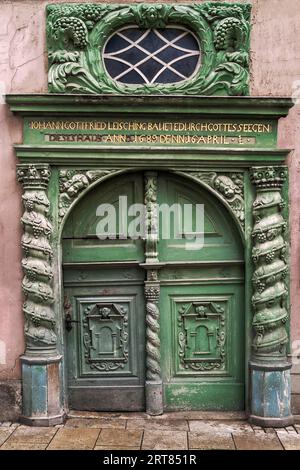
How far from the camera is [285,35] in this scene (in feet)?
16.1

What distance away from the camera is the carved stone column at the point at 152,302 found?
5035 mm

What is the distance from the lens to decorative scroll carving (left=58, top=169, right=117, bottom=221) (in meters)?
4.92

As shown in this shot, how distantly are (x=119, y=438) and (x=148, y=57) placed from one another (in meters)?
3.67

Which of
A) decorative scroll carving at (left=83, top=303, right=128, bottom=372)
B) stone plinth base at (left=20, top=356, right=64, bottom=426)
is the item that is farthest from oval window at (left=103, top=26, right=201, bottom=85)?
stone plinth base at (left=20, top=356, right=64, bottom=426)

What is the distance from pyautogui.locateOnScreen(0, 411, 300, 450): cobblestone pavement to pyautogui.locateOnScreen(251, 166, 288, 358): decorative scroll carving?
0.76 meters

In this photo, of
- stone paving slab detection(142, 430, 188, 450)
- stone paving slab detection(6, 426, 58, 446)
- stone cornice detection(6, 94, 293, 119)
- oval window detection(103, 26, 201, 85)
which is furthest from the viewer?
oval window detection(103, 26, 201, 85)

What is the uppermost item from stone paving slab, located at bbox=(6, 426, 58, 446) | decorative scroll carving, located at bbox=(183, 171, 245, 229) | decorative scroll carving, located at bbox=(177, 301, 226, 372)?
decorative scroll carving, located at bbox=(183, 171, 245, 229)

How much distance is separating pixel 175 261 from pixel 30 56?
2485 millimetres

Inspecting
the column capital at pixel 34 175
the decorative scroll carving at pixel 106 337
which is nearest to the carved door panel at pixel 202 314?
the decorative scroll carving at pixel 106 337

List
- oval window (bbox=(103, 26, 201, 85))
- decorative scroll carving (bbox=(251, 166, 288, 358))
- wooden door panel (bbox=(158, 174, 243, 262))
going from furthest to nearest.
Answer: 1. wooden door panel (bbox=(158, 174, 243, 262))
2. oval window (bbox=(103, 26, 201, 85))
3. decorative scroll carving (bbox=(251, 166, 288, 358))

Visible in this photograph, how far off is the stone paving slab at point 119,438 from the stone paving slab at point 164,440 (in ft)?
0.24

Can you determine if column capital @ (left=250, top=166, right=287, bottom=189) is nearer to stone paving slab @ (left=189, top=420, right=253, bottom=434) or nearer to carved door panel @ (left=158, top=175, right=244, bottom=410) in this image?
carved door panel @ (left=158, top=175, right=244, bottom=410)

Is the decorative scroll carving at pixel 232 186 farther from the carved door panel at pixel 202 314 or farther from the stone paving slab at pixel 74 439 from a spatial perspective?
the stone paving slab at pixel 74 439

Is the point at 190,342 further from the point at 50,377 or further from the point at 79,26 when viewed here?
the point at 79,26
